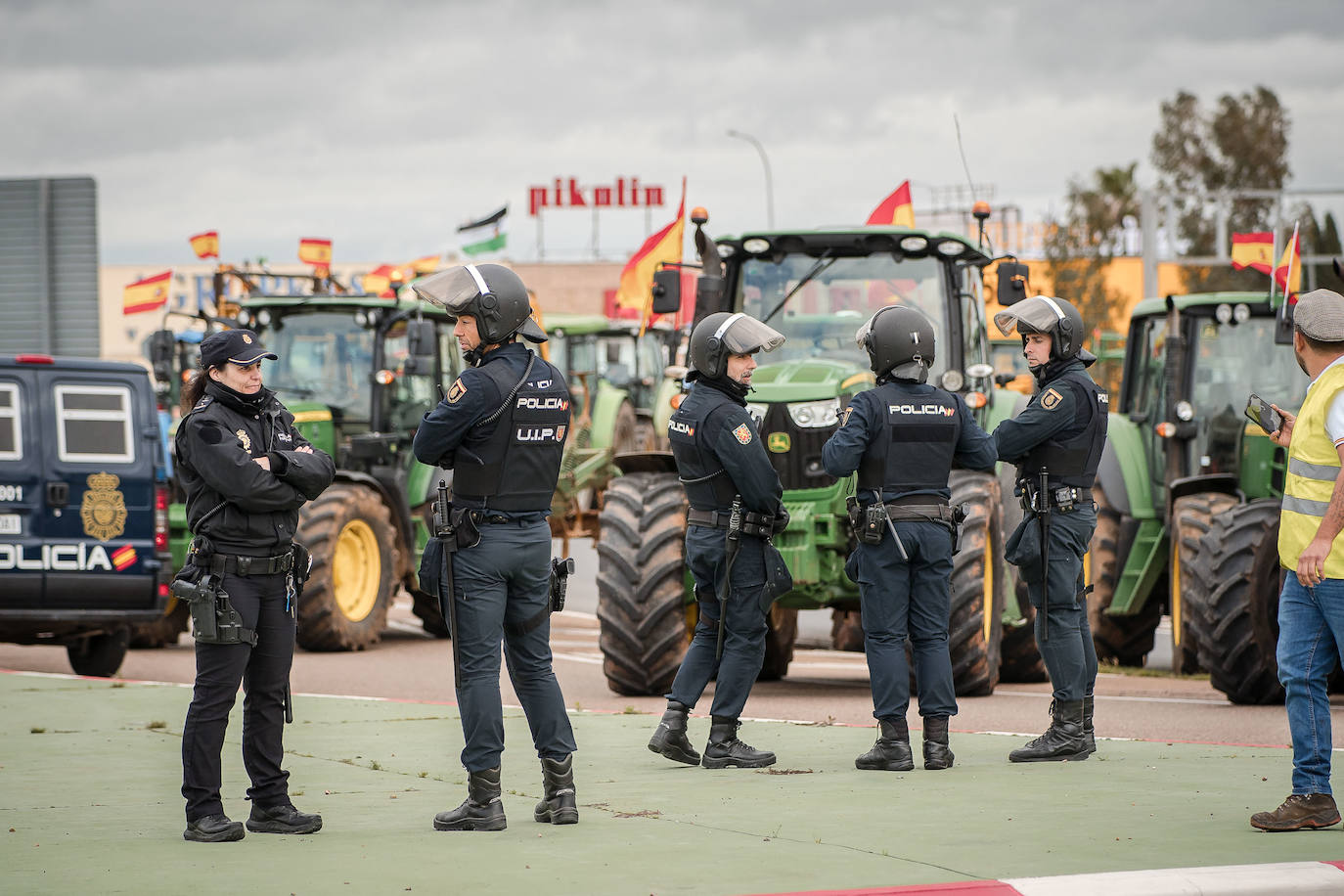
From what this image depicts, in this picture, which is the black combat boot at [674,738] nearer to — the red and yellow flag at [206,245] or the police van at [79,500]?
the police van at [79,500]

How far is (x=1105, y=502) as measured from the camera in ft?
46.2

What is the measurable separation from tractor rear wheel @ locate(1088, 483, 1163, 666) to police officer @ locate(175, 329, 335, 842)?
24.7 feet

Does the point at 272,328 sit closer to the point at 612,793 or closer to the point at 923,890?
the point at 612,793

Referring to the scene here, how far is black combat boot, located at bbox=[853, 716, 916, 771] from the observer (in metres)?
8.65

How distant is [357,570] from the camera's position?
15.7 meters

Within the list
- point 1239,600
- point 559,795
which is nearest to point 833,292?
point 1239,600

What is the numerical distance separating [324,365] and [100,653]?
11.8 feet

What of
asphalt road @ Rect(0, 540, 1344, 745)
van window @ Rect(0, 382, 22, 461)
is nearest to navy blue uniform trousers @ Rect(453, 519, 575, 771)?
asphalt road @ Rect(0, 540, 1344, 745)

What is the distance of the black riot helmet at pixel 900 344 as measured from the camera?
351 inches

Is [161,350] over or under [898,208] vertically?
under

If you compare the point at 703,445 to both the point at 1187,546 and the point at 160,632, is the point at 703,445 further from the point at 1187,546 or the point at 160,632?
the point at 160,632

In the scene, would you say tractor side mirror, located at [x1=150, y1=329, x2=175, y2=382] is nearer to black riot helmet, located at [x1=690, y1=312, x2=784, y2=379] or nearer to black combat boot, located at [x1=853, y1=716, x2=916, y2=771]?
black riot helmet, located at [x1=690, y1=312, x2=784, y2=379]

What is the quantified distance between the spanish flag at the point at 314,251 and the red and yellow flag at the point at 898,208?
274 inches

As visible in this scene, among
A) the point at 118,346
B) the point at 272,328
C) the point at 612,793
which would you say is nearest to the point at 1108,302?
the point at 272,328
